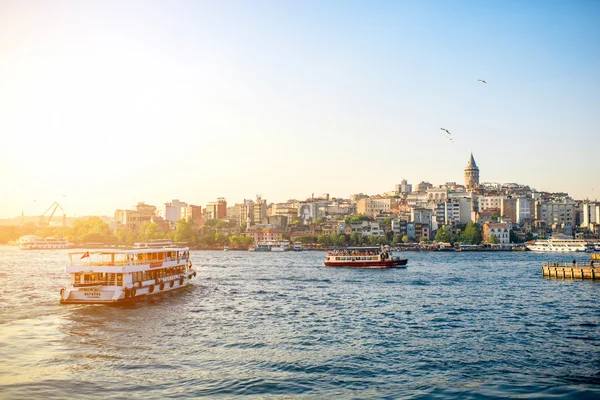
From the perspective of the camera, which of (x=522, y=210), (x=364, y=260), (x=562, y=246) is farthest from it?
(x=522, y=210)

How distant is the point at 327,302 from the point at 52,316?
52.8 feet

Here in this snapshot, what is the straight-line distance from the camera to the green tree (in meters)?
139

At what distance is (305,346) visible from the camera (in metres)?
23.1

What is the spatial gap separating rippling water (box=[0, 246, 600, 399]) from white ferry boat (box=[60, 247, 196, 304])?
99cm

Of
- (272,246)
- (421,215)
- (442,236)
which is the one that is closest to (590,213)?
(421,215)

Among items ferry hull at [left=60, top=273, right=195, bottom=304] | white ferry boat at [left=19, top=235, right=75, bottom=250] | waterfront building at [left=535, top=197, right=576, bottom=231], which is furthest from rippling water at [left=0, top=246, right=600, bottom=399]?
waterfront building at [left=535, top=197, right=576, bottom=231]

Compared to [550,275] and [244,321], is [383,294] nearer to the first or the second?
[244,321]

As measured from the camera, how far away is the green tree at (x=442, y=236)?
139 m

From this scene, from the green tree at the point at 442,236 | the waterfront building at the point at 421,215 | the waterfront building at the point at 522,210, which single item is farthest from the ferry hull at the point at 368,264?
the waterfront building at the point at 522,210

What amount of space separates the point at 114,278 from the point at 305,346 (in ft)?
55.9

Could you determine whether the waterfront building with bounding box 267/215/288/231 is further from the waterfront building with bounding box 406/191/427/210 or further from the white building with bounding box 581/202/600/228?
the white building with bounding box 581/202/600/228

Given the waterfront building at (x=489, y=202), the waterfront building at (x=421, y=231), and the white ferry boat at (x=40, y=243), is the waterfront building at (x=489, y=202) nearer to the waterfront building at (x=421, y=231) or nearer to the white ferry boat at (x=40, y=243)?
the waterfront building at (x=421, y=231)

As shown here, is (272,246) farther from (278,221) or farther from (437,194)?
(437,194)

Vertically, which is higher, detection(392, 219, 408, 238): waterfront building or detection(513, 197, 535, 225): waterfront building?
Result: detection(513, 197, 535, 225): waterfront building
